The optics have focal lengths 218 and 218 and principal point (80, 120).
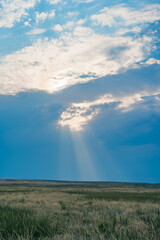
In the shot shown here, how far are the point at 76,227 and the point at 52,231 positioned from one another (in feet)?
2.89

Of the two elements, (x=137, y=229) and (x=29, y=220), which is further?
(x=29, y=220)

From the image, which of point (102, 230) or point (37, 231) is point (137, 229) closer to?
point (102, 230)

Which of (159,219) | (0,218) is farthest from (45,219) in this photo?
(159,219)

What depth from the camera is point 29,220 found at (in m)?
5.70

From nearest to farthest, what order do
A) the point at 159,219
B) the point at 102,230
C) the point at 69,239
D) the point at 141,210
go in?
the point at 69,239
the point at 102,230
the point at 159,219
the point at 141,210

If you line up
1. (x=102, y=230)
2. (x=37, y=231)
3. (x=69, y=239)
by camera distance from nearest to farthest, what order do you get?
(x=69, y=239) → (x=102, y=230) → (x=37, y=231)

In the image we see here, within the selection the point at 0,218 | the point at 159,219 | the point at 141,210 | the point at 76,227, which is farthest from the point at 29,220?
the point at 141,210

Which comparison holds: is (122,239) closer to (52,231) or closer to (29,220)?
(52,231)

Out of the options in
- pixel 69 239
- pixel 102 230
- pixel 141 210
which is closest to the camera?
pixel 69 239

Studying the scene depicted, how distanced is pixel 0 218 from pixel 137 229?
366 centimetres

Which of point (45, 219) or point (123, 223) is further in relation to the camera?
point (123, 223)

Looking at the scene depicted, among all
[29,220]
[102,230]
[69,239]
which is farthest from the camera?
[29,220]

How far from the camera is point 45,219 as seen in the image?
577cm

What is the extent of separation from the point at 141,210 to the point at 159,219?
3157 millimetres
